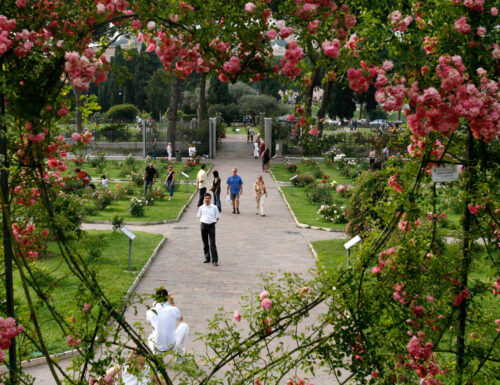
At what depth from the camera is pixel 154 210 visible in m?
17.6

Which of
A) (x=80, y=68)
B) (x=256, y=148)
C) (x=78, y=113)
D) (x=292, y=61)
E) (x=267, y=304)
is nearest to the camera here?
(x=80, y=68)

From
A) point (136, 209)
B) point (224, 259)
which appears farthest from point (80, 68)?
point (136, 209)

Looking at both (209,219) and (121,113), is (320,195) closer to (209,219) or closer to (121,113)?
(209,219)

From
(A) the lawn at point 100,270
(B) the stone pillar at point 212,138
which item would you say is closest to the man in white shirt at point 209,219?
(A) the lawn at point 100,270

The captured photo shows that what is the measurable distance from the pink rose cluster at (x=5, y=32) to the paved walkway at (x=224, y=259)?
15.9 feet

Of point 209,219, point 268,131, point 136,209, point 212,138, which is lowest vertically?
point 136,209

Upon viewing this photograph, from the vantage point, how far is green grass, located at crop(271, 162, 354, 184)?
25.2 metres

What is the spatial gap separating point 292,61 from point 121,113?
46165 mm

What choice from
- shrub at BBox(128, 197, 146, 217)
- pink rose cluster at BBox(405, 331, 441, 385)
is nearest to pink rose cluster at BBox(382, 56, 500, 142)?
pink rose cluster at BBox(405, 331, 441, 385)

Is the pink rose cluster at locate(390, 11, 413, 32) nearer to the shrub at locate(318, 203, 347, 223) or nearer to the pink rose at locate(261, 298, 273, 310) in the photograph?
the pink rose at locate(261, 298, 273, 310)

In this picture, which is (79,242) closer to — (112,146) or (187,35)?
(187,35)

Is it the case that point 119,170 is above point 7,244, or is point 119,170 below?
below

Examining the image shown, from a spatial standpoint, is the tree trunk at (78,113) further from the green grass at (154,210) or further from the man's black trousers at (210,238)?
the man's black trousers at (210,238)

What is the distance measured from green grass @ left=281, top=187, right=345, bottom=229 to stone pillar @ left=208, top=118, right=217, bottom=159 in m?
10.8
